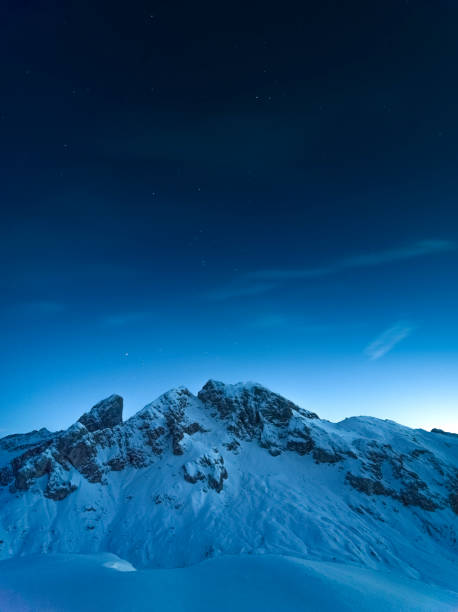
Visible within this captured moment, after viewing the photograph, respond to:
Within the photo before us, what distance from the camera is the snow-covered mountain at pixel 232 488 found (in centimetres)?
7188

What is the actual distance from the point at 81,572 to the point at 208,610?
5995 mm

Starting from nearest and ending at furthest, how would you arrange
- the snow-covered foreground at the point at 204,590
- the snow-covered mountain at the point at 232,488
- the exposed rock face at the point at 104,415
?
the snow-covered foreground at the point at 204,590 < the snow-covered mountain at the point at 232,488 < the exposed rock face at the point at 104,415

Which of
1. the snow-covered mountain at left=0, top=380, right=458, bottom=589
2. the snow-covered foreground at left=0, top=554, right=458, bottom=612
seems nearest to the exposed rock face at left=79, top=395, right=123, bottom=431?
the snow-covered mountain at left=0, top=380, right=458, bottom=589

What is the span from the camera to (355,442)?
11169cm

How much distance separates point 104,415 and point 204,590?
128347mm

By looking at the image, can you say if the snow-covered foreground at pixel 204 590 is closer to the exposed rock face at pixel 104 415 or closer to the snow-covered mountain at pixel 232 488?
the snow-covered mountain at pixel 232 488

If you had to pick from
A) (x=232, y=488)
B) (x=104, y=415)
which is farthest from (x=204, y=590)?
(x=104, y=415)

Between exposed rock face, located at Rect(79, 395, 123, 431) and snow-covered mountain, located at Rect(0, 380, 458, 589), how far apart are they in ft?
1.60

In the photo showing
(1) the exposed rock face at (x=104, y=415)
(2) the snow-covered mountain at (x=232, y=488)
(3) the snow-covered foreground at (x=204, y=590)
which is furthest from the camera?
(1) the exposed rock face at (x=104, y=415)

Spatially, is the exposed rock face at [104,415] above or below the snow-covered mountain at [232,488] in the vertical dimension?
above

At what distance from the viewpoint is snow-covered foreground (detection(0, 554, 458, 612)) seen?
10148 millimetres

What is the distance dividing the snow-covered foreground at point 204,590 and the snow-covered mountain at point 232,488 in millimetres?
63256

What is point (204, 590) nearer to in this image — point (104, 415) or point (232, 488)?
point (232, 488)

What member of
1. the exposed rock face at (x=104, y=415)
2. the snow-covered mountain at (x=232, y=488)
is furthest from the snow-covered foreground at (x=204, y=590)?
the exposed rock face at (x=104, y=415)
